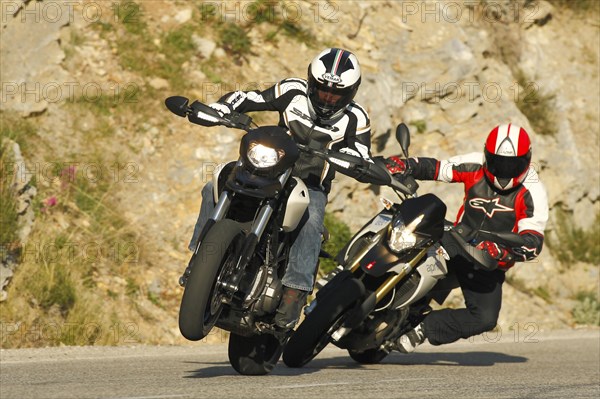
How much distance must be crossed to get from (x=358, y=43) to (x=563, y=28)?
6065 millimetres

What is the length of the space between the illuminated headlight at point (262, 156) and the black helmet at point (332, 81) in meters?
1.04

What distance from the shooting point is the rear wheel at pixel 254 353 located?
26.6 feet

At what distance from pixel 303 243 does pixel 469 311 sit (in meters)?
2.44

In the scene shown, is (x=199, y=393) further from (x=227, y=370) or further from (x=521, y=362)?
(x=521, y=362)

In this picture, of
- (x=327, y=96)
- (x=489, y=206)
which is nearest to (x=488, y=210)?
(x=489, y=206)

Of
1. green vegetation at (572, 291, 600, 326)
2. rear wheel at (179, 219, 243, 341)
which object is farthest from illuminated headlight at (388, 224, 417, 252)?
green vegetation at (572, 291, 600, 326)

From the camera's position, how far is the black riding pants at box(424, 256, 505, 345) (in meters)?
9.34

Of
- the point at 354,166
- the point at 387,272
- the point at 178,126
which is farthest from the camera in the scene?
the point at 178,126

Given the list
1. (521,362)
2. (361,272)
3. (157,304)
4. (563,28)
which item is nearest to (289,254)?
(361,272)

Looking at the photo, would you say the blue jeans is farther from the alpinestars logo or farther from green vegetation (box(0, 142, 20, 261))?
green vegetation (box(0, 142, 20, 261))

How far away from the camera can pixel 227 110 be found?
7.68 meters

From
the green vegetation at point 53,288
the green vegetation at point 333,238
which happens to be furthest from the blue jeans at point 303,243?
the green vegetation at point 333,238

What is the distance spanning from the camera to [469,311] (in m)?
9.52

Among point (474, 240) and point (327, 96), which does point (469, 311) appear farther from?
point (327, 96)
